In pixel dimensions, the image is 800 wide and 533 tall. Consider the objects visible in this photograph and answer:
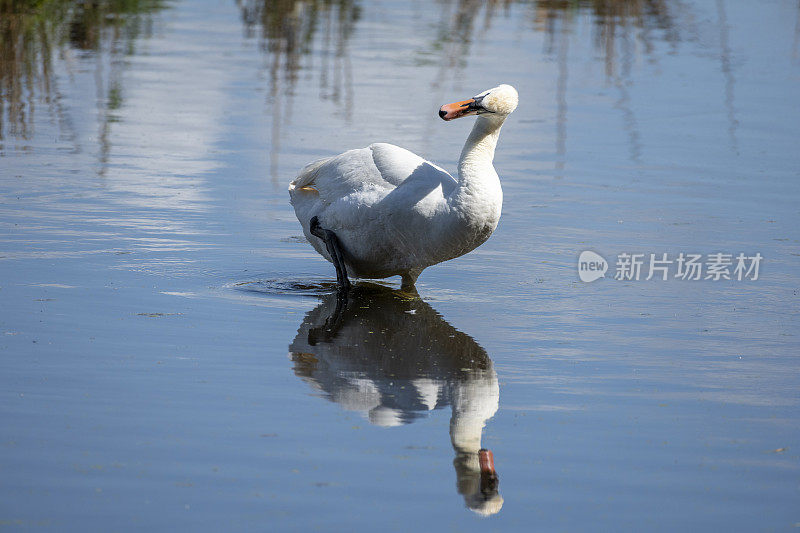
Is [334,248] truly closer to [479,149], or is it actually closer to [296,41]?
[479,149]

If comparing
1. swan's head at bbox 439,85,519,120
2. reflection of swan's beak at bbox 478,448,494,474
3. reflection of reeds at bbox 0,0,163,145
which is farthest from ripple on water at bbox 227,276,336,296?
reflection of reeds at bbox 0,0,163,145

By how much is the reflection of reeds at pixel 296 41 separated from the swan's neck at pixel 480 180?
3450 mm

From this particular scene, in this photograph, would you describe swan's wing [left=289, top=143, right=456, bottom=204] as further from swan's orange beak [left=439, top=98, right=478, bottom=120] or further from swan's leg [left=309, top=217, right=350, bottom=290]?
swan's orange beak [left=439, top=98, right=478, bottom=120]

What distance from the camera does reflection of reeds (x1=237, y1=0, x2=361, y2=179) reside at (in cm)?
1311

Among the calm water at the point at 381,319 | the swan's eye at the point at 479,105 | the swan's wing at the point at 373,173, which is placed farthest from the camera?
the swan's wing at the point at 373,173

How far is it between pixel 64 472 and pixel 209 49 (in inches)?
486

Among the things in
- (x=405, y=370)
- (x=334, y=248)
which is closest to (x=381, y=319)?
(x=334, y=248)

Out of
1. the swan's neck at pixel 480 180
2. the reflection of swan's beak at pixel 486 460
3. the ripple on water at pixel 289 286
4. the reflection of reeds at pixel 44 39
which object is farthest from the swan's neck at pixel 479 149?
the reflection of reeds at pixel 44 39

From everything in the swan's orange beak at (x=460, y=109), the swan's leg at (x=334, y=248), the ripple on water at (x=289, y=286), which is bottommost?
the ripple on water at (x=289, y=286)

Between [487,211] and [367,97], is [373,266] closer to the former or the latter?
[487,211]

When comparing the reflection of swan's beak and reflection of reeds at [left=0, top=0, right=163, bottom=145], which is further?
reflection of reeds at [left=0, top=0, right=163, bottom=145]

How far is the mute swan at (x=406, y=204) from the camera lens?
6.72 m

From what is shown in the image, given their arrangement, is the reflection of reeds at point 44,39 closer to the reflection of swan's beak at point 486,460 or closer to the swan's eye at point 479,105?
the swan's eye at point 479,105

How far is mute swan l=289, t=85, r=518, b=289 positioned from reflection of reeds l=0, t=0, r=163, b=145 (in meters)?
4.58
